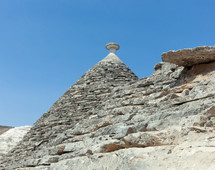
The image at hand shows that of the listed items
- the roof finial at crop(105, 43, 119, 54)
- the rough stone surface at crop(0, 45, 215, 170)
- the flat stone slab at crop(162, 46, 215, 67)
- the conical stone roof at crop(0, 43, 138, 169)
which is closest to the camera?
the rough stone surface at crop(0, 45, 215, 170)

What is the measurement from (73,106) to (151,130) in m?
5.22

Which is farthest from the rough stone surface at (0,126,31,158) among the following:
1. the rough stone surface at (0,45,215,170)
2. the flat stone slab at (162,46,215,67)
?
the flat stone slab at (162,46,215,67)

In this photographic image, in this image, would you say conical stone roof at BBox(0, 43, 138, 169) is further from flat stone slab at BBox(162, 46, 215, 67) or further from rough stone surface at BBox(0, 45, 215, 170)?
flat stone slab at BBox(162, 46, 215, 67)

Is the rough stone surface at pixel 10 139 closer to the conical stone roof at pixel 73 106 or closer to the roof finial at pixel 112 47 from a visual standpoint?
the conical stone roof at pixel 73 106

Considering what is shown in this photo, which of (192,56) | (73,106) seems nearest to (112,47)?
(73,106)

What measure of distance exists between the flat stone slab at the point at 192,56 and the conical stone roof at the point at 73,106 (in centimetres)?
359

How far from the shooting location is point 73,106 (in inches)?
320

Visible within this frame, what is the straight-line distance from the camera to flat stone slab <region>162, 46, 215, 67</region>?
3629 mm

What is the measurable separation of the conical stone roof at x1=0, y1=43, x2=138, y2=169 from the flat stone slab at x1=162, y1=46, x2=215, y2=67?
11.8 ft

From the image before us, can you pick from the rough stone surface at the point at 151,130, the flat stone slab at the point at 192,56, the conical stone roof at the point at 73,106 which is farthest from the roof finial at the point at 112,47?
the flat stone slab at the point at 192,56

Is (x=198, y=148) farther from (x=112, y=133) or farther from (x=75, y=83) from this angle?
(x=75, y=83)

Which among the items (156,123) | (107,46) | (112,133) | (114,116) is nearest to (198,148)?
(156,123)

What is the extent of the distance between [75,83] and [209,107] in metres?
6.57

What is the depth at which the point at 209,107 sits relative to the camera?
2.84 metres
